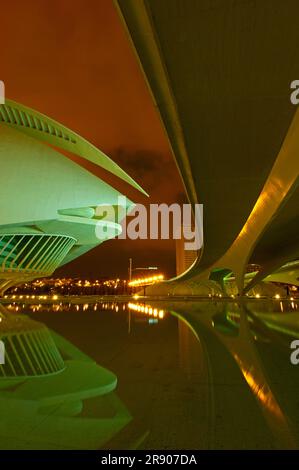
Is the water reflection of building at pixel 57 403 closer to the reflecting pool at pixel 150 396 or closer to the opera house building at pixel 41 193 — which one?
the reflecting pool at pixel 150 396

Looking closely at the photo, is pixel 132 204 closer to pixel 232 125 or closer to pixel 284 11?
pixel 232 125

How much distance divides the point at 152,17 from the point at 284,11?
4.83 feet

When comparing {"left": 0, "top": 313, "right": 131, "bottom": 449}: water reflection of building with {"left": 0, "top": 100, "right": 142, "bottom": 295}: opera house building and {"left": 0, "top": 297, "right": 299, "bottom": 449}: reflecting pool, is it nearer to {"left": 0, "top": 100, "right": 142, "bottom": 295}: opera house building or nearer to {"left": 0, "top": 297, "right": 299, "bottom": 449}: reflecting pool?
{"left": 0, "top": 297, "right": 299, "bottom": 449}: reflecting pool

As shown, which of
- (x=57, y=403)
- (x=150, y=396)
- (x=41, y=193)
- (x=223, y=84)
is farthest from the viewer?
(x=41, y=193)

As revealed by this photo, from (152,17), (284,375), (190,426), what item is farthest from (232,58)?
(190,426)

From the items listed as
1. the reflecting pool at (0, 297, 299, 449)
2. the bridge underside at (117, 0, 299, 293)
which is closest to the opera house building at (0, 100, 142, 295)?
the bridge underside at (117, 0, 299, 293)

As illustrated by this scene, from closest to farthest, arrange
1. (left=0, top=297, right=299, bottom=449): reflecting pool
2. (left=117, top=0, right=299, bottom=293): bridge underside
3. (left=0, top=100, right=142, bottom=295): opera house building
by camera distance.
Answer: (left=0, top=297, right=299, bottom=449): reflecting pool < (left=117, top=0, right=299, bottom=293): bridge underside < (left=0, top=100, right=142, bottom=295): opera house building

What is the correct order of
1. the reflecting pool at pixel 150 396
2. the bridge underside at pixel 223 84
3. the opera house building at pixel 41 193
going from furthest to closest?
the opera house building at pixel 41 193, the bridge underside at pixel 223 84, the reflecting pool at pixel 150 396

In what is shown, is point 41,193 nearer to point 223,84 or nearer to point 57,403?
point 223,84

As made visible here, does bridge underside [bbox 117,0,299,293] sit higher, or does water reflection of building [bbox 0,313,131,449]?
bridge underside [bbox 117,0,299,293]

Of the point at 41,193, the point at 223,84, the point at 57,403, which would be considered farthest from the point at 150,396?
the point at 41,193

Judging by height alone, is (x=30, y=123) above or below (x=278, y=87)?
above

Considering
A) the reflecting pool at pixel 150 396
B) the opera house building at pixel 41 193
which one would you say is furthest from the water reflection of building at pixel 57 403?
the opera house building at pixel 41 193

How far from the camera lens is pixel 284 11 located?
3.54 metres
